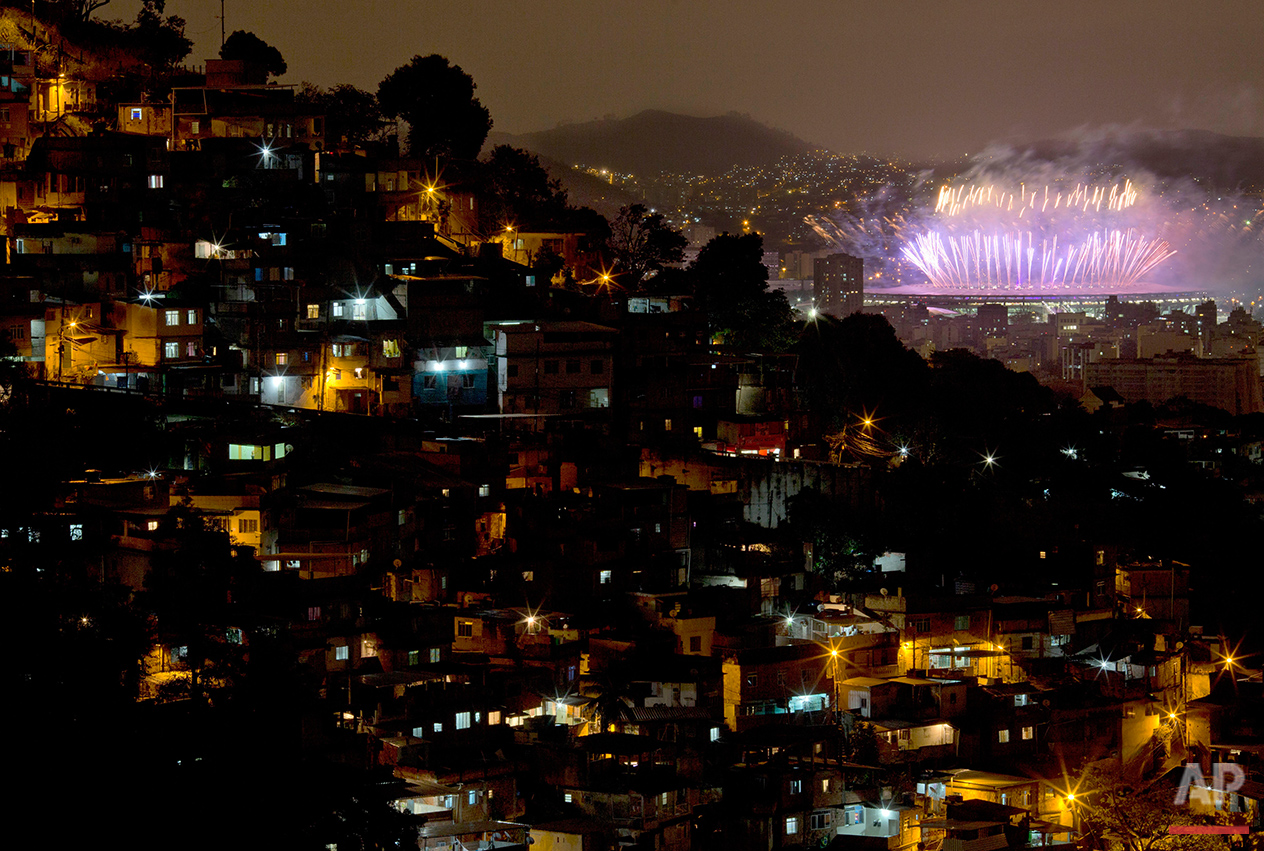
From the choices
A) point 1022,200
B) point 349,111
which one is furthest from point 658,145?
point 349,111

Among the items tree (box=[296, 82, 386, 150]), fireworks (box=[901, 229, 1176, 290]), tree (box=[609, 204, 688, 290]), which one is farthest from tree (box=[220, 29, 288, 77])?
fireworks (box=[901, 229, 1176, 290])

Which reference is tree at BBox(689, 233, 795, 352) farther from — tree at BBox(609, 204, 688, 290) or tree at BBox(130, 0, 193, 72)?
tree at BBox(130, 0, 193, 72)

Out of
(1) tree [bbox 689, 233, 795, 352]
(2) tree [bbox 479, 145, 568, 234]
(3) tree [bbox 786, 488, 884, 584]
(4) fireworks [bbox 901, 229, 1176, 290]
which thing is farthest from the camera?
(4) fireworks [bbox 901, 229, 1176, 290]

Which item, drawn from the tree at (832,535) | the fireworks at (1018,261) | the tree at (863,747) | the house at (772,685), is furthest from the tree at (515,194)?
the fireworks at (1018,261)

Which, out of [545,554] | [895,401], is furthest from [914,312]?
[545,554]

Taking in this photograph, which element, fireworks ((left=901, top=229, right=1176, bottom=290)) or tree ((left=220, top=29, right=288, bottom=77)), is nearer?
tree ((left=220, top=29, right=288, bottom=77))

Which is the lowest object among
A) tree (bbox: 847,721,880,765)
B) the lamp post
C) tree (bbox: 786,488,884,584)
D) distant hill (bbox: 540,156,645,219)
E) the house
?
tree (bbox: 847,721,880,765)
